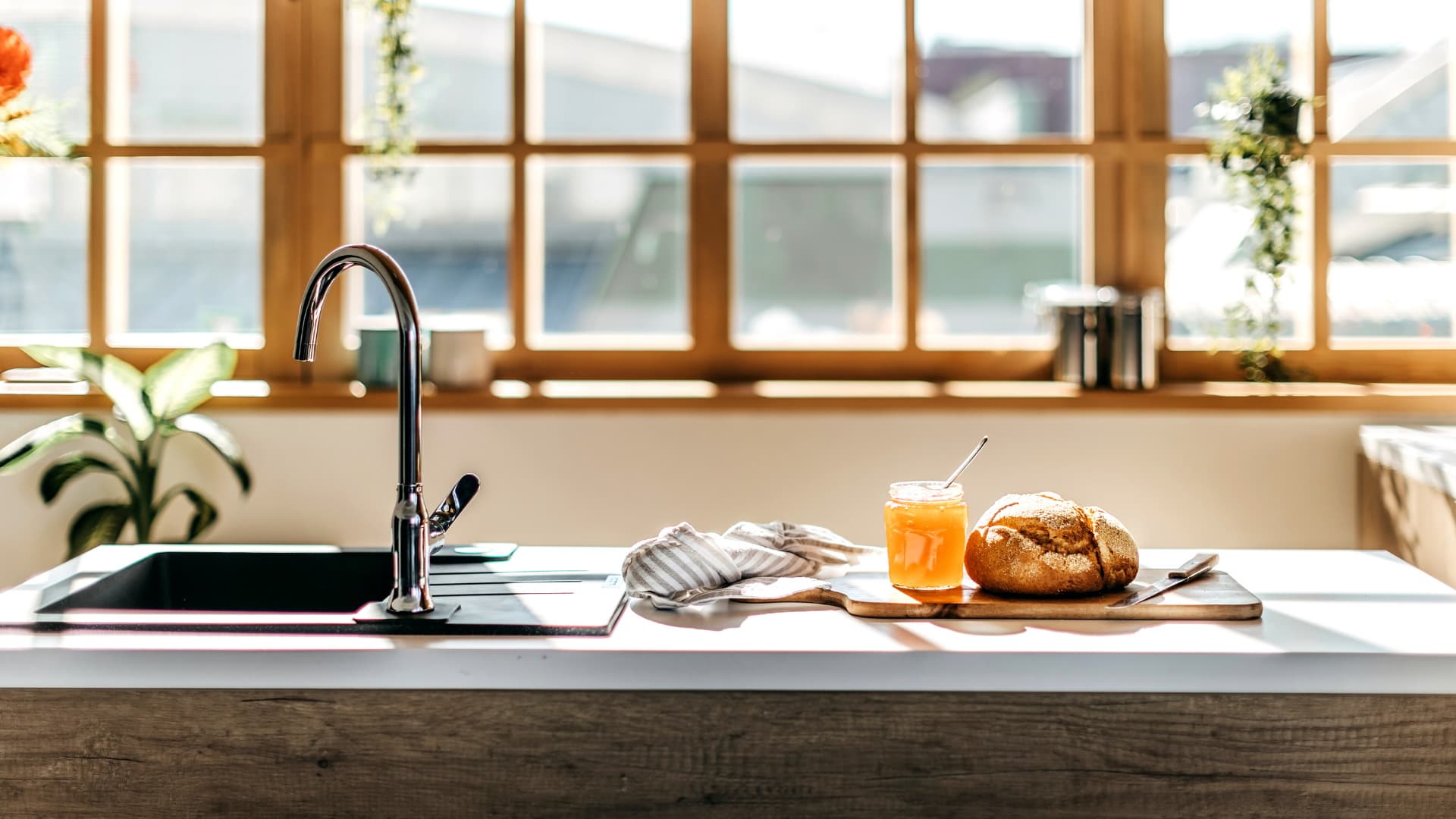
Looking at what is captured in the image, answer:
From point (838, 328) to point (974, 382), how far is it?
1.16 ft

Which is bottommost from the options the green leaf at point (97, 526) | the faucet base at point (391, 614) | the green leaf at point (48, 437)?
the green leaf at point (97, 526)

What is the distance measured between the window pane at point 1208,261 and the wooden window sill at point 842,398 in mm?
165

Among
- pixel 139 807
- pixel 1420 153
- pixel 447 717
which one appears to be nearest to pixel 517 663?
pixel 447 717

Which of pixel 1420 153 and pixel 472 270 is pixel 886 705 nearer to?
pixel 472 270

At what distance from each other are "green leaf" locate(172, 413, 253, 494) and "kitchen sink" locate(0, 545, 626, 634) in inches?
40.6

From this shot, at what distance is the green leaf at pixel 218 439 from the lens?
2746mm

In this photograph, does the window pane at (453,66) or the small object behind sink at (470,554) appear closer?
the small object behind sink at (470,554)

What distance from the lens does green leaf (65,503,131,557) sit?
2787mm

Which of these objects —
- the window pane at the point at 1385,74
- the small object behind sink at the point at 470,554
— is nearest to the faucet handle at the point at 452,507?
the small object behind sink at the point at 470,554

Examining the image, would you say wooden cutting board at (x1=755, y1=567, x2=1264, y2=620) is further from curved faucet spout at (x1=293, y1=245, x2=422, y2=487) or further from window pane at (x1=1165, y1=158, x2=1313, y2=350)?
window pane at (x1=1165, y1=158, x2=1313, y2=350)

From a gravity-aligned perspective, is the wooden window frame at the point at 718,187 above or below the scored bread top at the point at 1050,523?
above

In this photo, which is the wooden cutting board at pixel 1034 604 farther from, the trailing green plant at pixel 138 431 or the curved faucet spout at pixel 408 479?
the trailing green plant at pixel 138 431

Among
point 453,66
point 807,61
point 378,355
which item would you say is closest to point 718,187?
point 807,61

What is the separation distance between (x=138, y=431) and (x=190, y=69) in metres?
1.00
